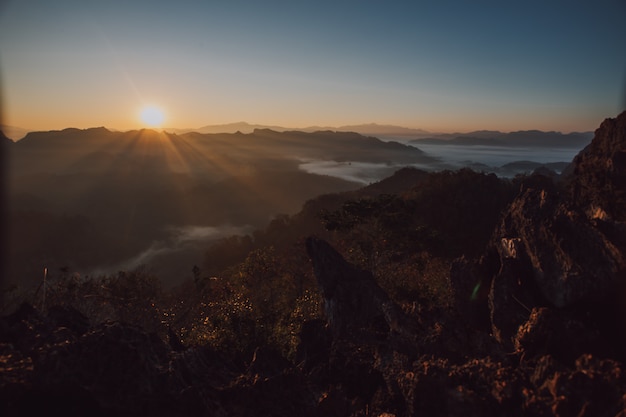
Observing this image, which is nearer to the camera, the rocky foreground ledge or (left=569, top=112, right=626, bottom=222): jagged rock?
the rocky foreground ledge

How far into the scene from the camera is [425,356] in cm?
1302

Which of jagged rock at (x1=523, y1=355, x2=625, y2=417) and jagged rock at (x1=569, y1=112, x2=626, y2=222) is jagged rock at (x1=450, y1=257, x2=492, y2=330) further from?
jagged rock at (x1=523, y1=355, x2=625, y2=417)

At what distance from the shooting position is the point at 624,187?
105 ft

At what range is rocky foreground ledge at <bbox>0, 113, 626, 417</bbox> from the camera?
34.1ft

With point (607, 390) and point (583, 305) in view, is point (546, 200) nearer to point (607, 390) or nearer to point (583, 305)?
point (583, 305)

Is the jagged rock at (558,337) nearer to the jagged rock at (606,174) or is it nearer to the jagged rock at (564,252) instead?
→ the jagged rock at (564,252)

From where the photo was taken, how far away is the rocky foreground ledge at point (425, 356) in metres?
10.4

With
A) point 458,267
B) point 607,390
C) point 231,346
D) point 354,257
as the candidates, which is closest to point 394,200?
point 354,257

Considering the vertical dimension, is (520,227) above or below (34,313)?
above

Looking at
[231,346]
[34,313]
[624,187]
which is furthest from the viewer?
[624,187]

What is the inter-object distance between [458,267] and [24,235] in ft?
562

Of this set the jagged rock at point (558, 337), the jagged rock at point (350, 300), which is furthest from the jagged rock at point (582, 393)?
the jagged rock at point (350, 300)

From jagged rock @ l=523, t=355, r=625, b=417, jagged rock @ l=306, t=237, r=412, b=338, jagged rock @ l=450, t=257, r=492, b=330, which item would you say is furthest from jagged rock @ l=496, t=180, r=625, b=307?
jagged rock @ l=306, t=237, r=412, b=338

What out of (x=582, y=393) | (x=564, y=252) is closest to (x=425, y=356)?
(x=582, y=393)
